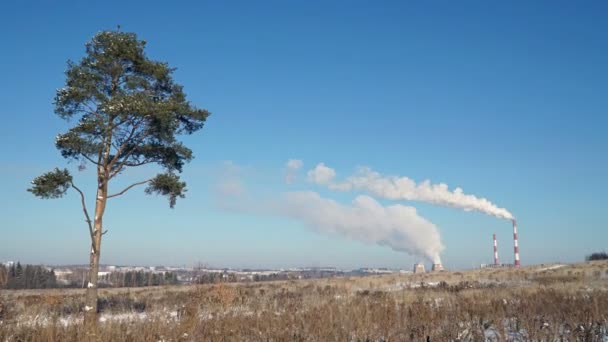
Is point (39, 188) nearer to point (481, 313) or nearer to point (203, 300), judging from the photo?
point (203, 300)

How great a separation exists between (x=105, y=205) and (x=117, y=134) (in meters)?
2.27

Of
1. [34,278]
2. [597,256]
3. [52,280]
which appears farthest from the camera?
[52,280]

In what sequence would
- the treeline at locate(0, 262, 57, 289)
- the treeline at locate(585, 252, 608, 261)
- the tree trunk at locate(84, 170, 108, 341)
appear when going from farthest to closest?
A: the treeline at locate(0, 262, 57, 289) < the treeline at locate(585, 252, 608, 261) < the tree trunk at locate(84, 170, 108, 341)

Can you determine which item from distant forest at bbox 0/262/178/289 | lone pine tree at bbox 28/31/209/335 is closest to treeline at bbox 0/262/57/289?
distant forest at bbox 0/262/178/289

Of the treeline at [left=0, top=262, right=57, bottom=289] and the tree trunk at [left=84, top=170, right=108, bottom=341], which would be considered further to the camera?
the treeline at [left=0, top=262, right=57, bottom=289]

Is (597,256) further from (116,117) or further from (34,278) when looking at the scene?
(34,278)

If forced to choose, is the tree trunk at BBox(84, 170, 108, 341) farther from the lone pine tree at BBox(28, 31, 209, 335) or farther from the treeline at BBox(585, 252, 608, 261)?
the treeline at BBox(585, 252, 608, 261)

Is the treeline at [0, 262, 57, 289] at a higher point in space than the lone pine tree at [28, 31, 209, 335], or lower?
lower

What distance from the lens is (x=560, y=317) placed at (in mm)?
8055

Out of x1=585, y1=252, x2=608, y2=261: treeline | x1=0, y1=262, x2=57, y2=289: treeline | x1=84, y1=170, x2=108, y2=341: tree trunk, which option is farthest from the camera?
x1=0, y1=262, x2=57, y2=289: treeline

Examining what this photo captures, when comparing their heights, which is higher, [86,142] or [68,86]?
[68,86]

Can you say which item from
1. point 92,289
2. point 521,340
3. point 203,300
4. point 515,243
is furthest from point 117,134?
point 515,243

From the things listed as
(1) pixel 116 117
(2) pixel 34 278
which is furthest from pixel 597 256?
(2) pixel 34 278

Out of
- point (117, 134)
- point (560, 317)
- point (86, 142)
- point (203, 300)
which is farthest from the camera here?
point (203, 300)
